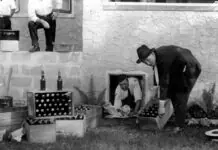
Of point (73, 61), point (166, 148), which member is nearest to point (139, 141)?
point (166, 148)

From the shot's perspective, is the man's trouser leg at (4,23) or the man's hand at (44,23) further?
the man's trouser leg at (4,23)

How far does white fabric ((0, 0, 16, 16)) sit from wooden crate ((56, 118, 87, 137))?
358 cm

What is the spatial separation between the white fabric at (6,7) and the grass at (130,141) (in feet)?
12.0

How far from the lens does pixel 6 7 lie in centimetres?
1084

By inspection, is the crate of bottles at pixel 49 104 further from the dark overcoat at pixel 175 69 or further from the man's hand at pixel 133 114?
the man's hand at pixel 133 114

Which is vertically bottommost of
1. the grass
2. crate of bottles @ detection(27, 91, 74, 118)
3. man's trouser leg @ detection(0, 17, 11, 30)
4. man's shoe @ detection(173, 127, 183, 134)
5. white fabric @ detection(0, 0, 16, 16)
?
the grass

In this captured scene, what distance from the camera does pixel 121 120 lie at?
908cm

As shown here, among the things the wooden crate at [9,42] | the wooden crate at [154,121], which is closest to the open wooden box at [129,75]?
the wooden crate at [154,121]

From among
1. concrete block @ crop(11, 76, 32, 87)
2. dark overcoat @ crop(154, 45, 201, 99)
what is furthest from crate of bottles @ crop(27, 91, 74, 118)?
concrete block @ crop(11, 76, 32, 87)

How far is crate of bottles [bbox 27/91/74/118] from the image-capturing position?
7793 millimetres

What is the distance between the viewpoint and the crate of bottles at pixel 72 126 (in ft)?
26.7

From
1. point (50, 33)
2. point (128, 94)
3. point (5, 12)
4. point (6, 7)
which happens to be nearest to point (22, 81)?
point (50, 33)

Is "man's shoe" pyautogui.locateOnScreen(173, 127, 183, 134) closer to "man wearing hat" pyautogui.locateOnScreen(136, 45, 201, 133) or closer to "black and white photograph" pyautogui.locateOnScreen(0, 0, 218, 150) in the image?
"man wearing hat" pyautogui.locateOnScreen(136, 45, 201, 133)

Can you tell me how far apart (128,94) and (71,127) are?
6.34 ft
